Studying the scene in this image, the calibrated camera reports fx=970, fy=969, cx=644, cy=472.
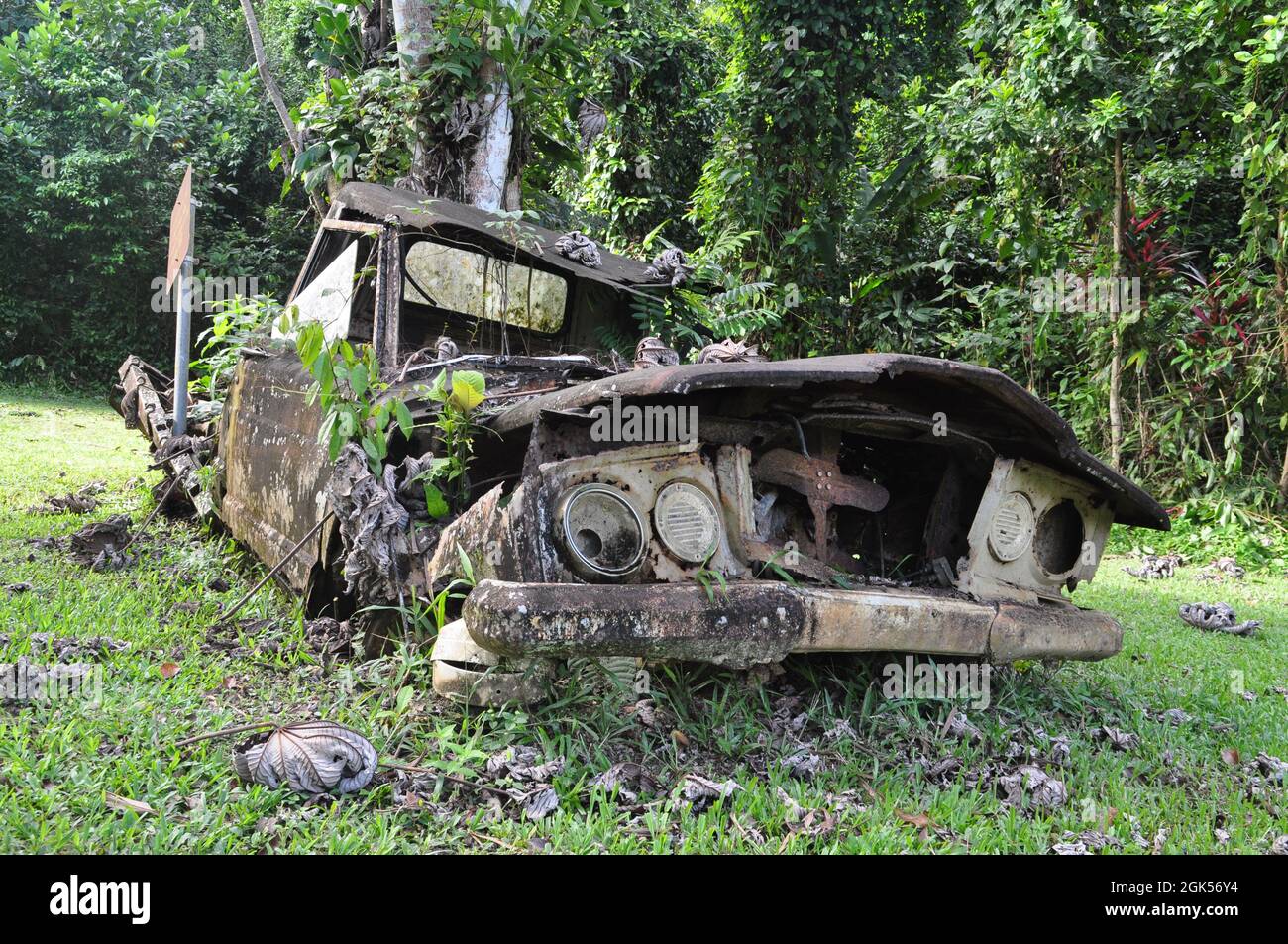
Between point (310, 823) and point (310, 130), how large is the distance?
646cm

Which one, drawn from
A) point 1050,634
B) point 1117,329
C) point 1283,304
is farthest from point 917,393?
point 1117,329

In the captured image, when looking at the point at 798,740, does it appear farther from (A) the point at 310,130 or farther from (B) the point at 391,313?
(A) the point at 310,130

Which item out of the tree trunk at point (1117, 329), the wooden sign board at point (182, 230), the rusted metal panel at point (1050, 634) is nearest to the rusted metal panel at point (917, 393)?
the rusted metal panel at point (1050, 634)

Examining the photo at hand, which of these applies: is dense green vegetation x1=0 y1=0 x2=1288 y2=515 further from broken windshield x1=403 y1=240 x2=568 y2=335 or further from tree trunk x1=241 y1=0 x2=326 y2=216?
broken windshield x1=403 y1=240 x2=568 y2=335

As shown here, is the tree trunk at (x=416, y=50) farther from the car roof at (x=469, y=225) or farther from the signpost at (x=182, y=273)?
the car roof at (x=469, y=225)

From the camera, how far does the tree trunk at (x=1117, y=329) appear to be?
8305mm

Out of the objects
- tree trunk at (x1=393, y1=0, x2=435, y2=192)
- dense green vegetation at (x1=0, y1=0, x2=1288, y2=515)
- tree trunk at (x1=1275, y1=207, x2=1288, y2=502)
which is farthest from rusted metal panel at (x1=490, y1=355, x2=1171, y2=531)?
tree trunk at (x1=1275, y1=207, x2=1288, y2=502)

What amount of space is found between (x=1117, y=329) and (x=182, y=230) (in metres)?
7.23

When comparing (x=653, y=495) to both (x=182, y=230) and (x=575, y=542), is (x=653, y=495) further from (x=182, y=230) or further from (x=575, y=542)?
(x=182, y=230)

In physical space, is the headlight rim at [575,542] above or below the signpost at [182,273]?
below

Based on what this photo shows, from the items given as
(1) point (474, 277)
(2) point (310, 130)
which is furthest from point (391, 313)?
(2) point (310, 130)

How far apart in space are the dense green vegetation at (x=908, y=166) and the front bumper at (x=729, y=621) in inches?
86.7

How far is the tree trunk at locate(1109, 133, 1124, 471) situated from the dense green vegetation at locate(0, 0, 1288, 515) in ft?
0.07
